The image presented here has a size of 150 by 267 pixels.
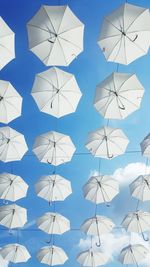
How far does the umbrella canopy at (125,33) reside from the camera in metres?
12.5

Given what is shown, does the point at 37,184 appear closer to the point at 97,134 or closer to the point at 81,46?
the point at 97,134

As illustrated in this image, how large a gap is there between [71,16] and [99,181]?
9.95 m

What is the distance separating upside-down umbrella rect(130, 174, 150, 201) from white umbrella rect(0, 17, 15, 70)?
986 centimetres

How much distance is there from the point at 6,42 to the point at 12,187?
937 cm

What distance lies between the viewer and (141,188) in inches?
772

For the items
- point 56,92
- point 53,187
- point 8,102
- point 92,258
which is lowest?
point 92,258

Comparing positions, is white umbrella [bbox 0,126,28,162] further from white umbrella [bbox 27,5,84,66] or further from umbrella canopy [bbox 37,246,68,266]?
umbrella canopy [bbox 37,246,68,266]

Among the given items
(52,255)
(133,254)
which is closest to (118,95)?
(133,254)

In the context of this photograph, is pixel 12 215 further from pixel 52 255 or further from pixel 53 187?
pixel 52 255

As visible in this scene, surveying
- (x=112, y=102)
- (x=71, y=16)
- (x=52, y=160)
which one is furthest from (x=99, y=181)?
(x=71, y=16)

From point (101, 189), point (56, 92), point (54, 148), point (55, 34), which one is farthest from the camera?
point (101, 189)

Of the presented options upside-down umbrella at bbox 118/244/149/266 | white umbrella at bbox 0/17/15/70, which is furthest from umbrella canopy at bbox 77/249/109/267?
white umbrella at bbox 0/17/15/70

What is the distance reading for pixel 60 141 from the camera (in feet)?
58.9

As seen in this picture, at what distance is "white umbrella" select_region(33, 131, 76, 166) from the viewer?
1788 cm
